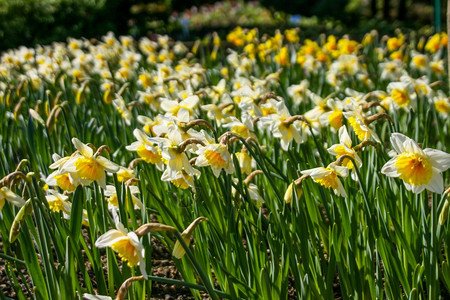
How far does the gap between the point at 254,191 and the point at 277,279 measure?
1.52ft

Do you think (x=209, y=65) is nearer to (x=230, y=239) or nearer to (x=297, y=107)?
(x=297, y=107)

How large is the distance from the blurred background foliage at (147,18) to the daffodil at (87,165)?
752 centimetres

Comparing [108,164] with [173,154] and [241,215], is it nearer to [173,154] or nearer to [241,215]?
[173,154]

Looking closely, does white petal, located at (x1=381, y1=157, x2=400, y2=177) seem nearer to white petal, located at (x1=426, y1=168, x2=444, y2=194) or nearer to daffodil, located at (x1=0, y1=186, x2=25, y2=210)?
white petal, located at (x1=426, y1=168, x2=444, y2=194)

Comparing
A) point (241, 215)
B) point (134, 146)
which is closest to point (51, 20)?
point (134, 146)

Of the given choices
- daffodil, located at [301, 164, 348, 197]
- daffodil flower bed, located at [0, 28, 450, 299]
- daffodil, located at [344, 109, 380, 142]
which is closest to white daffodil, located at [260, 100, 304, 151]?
daffodil flower bed, located at [0, 28, 450, 299]

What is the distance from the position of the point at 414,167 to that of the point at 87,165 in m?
0.93

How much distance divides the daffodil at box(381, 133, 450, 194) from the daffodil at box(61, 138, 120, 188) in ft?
2.58

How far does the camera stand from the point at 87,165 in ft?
5.70

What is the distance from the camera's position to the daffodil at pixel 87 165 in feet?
5.61

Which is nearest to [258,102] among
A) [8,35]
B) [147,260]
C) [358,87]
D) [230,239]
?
[230,239]

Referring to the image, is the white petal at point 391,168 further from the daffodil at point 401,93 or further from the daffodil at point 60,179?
the daffodil at point 401,93

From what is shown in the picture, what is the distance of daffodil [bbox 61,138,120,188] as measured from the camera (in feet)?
5.61

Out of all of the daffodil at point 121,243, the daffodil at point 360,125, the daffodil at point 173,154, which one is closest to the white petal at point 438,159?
the daffodil at point 360,125
